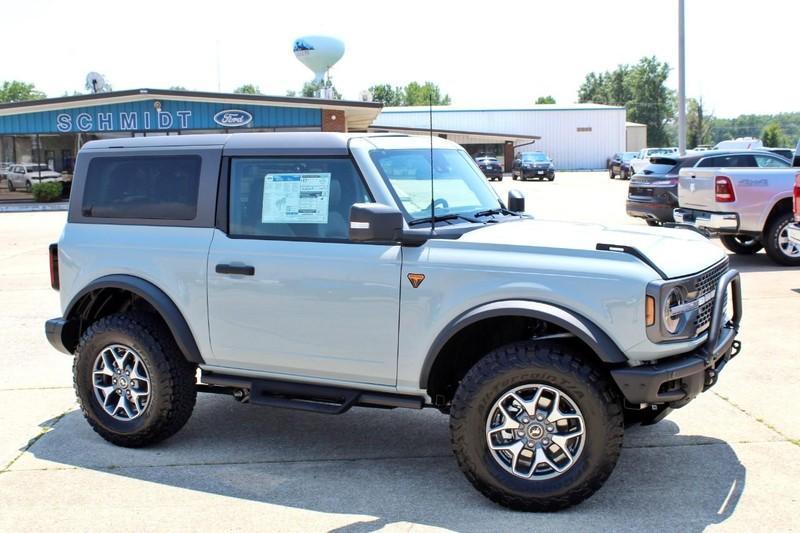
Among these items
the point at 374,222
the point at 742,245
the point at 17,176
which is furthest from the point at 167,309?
the point at 17,176

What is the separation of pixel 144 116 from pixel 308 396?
32048mm

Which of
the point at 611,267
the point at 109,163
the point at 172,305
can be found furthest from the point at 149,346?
the point at 611,267

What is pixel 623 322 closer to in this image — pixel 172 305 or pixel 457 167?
pixel 457 167

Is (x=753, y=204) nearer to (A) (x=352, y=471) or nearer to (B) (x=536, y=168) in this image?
(A) (x=352, y=471)

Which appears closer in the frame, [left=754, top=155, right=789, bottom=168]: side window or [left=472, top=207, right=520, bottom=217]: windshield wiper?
[left=472, top=207, right=520, bottom=217]: windshield wiper

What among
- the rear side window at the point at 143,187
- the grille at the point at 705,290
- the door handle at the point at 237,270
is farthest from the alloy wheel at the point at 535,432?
the rear side window at the point at 143,187

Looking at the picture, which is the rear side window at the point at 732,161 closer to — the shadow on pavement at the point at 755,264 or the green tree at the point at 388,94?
the shadow on pavement at the point at 755,264

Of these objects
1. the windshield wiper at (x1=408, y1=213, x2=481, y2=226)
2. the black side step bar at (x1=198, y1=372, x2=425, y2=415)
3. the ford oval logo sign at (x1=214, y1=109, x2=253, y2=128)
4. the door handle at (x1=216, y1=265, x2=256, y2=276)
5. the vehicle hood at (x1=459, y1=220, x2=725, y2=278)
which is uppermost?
the ford oval logo sign at (x1=214, y1=109, x2=253, y2=128)

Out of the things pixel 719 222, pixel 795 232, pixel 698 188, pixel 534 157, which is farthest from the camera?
pixel 534 157

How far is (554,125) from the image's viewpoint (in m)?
70.6

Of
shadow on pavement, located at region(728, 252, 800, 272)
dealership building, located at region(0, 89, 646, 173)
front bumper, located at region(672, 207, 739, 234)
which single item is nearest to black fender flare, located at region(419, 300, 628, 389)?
front bumper, located at region(672, 207, 739, 234)

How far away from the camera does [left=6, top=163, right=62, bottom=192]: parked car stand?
36.3m

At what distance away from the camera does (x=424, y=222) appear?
4.80 m

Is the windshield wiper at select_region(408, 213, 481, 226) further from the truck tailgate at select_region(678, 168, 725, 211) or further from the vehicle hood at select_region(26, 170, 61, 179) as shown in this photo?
the vehicle hood at select_region(26, 170, 61, 179)
